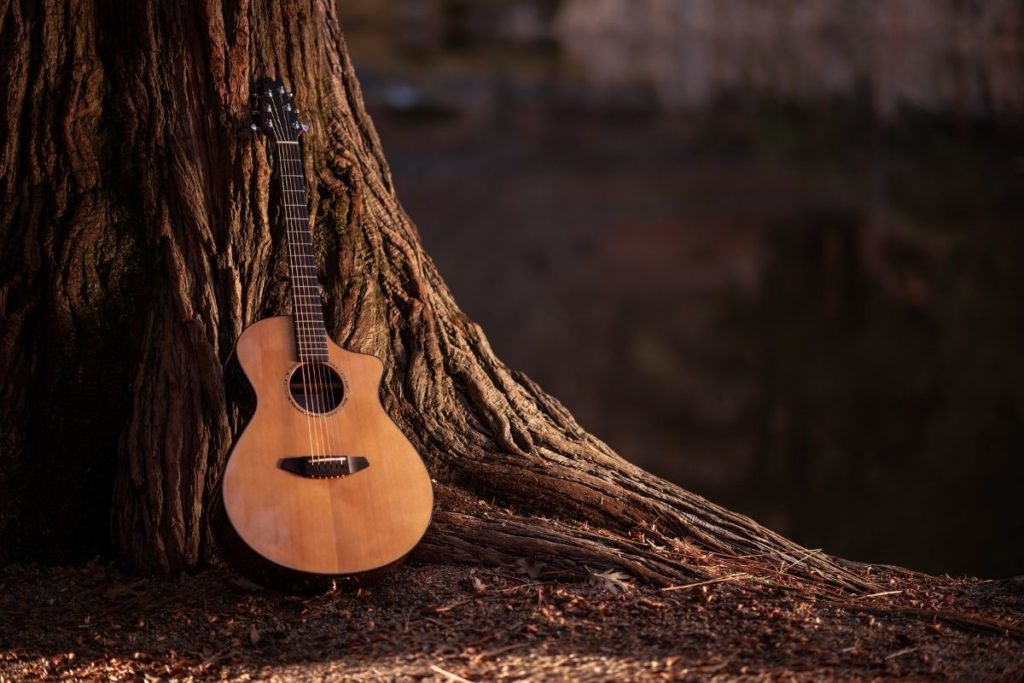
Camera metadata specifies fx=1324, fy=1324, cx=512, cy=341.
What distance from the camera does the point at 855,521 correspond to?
6.68 m

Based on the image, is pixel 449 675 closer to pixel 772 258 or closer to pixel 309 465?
pixel 309 465

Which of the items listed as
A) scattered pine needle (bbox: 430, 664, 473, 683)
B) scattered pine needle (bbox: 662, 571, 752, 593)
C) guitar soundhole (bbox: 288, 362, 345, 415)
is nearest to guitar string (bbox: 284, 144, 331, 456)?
guitar soundhole (bbox: 288, 362, 345, 415)

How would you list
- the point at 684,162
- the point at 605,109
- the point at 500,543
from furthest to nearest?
the point at 605,109
the point at 684,162
the point at 500,543

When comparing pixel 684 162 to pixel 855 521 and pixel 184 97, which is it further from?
pixel 184 97

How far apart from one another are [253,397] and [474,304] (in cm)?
705

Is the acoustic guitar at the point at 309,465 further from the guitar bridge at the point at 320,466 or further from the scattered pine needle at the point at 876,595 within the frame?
the scattered pine needle at the point at 876,595

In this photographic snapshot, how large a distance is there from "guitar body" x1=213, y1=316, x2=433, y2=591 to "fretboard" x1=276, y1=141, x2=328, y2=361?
1.2 inches

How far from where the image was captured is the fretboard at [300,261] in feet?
10.7

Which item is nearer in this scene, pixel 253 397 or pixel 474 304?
pixel 253 397

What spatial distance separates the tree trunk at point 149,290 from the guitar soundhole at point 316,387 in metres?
0.21

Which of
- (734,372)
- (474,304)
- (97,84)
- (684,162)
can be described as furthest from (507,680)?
(684,162)

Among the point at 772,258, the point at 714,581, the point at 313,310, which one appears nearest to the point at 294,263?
the point at 313,310

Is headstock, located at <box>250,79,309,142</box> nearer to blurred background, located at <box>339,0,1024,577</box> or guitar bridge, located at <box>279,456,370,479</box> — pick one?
guitar bridge, located at <box>279,456,370,479</box>

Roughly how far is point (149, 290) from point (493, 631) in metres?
1.30
